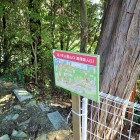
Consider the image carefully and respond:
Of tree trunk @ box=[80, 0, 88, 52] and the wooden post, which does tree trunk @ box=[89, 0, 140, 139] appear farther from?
tree trunk @ box=[80, 0, 88, 52]

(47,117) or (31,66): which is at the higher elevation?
(31,66)

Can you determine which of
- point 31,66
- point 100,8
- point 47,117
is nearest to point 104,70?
point 47,117

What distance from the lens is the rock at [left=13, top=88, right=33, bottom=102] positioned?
138 inches

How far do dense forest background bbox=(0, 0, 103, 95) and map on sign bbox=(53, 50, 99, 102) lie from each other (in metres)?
2.24

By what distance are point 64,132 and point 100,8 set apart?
2681mm

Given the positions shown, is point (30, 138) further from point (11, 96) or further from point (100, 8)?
point (100, 8)

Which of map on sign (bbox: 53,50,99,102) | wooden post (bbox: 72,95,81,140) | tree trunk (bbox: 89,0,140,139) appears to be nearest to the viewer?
map on sign (bbox: 53,50,99,102)

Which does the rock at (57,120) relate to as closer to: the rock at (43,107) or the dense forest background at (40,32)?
the rock at (43,107)

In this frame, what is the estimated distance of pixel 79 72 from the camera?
174 centimetres

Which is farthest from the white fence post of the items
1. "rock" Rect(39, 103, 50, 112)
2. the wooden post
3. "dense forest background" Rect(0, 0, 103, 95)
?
"dense forest background" Rect(0, 0, 103, 95)

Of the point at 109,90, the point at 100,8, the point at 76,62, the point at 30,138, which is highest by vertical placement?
the point at 100,8

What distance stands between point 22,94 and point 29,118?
62 cm

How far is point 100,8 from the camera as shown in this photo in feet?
14.6

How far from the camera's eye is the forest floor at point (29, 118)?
284 centimetres
